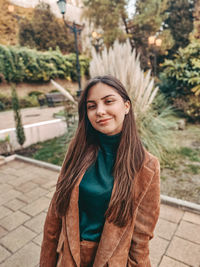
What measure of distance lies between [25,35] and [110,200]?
696 inches

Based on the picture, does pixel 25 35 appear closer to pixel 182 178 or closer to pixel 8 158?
pixel 8 158

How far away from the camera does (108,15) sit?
1053 cm

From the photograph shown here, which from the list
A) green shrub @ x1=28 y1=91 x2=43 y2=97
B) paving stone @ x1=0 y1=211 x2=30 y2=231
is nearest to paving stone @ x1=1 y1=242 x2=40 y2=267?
paving stone @ x1=0 y1=211 x2=30 y2=231

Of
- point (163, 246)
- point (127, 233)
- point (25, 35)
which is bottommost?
point (163, 246)

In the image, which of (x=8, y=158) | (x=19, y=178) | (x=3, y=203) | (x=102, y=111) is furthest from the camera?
(x=8, y=158)

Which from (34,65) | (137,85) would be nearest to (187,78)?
(137,85)

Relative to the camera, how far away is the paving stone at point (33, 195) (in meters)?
2.84

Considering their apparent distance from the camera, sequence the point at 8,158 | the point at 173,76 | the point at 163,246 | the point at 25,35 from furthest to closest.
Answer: the point at 25,35 → the point at 173,76 → the point at 8,158 → the point at 163,246

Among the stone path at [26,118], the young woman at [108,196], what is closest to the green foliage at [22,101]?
the stone path at [26,118]

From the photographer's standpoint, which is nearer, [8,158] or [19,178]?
[19,178]

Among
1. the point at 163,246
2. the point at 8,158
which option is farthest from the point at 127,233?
the point at 8,158

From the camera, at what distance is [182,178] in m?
3.19

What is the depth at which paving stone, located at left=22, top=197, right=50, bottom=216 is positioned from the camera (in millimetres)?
2553

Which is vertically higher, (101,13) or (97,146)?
(101,13)
